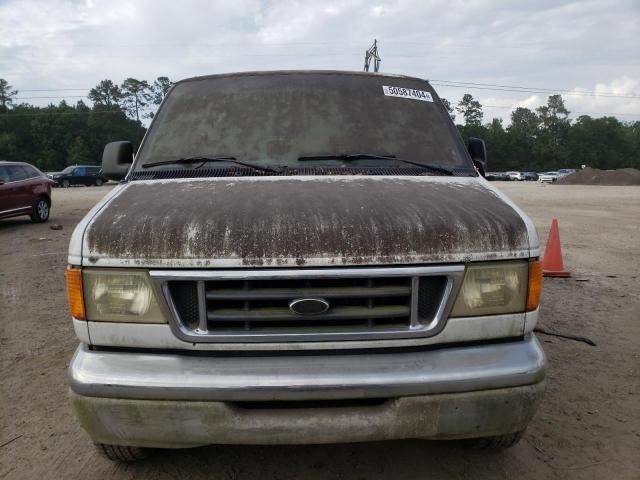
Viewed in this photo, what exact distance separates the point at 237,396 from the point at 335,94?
2.12m

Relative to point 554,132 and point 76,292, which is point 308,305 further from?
point 554,132

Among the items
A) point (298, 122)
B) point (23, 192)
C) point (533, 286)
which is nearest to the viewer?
point (533, 286)

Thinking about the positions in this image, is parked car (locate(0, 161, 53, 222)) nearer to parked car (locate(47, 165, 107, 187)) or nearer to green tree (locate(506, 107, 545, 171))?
parked car (locate(47, 165, 107, 187))

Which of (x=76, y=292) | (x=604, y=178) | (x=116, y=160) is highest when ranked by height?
(x=116, y=160)

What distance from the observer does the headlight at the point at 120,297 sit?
6.78 ft

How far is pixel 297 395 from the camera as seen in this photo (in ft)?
6.47

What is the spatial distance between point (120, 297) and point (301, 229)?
77 cm

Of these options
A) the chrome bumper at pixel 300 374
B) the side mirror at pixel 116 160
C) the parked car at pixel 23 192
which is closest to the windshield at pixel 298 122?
the side mirror at pixel 116 160

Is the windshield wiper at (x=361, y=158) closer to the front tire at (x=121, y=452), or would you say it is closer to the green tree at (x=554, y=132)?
the front tire at (x=121, y=452)

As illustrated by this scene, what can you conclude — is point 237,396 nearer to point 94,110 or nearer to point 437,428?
point 437,428

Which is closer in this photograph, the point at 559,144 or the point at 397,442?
the point at 397,442

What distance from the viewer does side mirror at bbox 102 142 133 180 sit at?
140 inches

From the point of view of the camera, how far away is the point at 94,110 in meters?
82.8

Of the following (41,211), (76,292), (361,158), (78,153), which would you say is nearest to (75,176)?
(41,211)
